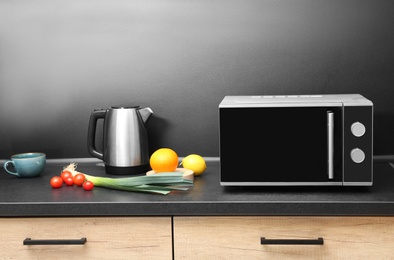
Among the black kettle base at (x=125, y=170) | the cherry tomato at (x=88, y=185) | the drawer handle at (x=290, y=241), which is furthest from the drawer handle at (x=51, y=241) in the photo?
the drawer handle at (x=290, y=241)

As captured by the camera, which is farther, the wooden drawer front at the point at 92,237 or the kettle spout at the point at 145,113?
the kettle spout at the point at 145,113

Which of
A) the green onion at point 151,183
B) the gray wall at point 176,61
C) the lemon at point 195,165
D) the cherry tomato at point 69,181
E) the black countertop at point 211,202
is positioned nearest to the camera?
the black countertop at point 211,202

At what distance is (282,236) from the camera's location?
5.65 ft

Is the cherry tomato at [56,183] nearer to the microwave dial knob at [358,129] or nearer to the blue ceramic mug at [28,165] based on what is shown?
the blue ceramic mug at [28,165]

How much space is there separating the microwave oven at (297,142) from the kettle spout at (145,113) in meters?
0.44

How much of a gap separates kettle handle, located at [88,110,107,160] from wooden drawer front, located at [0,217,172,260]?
18.4 inches

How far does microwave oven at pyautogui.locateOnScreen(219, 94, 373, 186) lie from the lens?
177cm

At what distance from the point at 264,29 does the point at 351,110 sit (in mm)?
667

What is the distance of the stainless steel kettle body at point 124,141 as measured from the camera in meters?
2.11

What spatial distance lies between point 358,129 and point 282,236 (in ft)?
1.32

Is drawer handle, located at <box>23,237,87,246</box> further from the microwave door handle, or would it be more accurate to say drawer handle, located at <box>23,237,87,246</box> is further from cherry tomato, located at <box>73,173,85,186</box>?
the microwave door handle

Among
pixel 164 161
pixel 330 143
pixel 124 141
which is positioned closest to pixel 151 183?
pixel 164 161

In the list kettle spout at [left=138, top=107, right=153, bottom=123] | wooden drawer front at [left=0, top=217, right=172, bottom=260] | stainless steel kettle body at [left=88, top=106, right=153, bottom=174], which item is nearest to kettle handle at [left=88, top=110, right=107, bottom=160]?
stainless steel kettle body at [left=88, top=106, right=153, bottom=174]

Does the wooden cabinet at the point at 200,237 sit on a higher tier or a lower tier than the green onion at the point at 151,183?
lower
